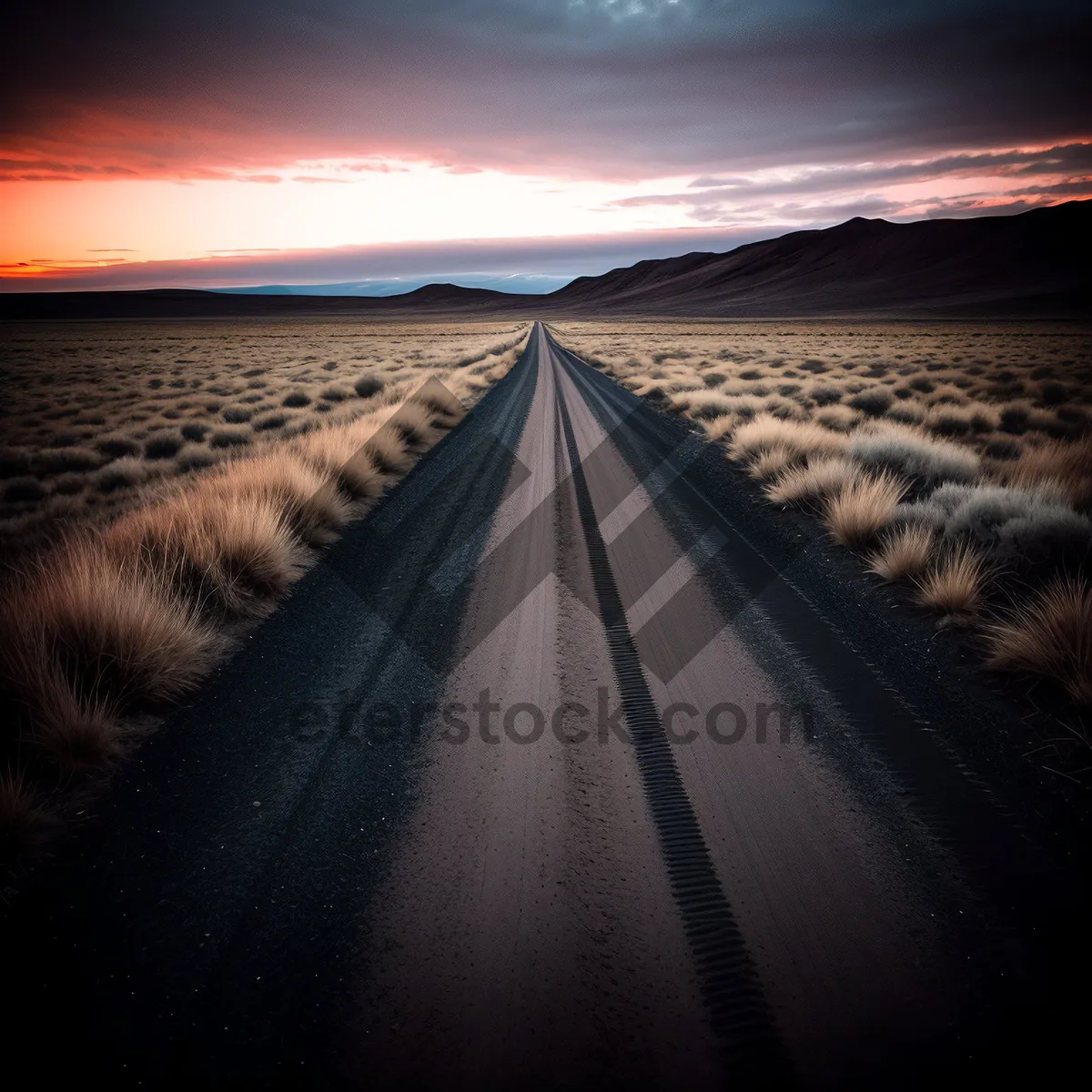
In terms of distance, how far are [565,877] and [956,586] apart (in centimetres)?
396

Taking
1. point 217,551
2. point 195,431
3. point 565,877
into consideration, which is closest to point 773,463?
point 217,551

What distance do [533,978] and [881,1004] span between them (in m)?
1.20

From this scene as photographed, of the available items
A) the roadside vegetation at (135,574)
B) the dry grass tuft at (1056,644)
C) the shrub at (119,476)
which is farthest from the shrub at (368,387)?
the dry grass tuft at (1056,644)

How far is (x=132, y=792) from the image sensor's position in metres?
2.74

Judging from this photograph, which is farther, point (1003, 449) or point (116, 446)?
point (116, 446)

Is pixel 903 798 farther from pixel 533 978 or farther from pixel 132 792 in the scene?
pixel 132 792

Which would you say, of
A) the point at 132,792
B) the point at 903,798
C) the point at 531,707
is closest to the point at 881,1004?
the point at 903,798

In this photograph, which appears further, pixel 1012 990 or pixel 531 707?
pixel 531 707

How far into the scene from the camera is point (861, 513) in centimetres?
599

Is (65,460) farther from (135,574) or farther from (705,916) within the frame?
(705,916)

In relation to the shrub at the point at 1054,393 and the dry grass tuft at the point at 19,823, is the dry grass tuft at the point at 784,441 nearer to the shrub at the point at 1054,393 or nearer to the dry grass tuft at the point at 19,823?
the shrub at the point at 1054,393

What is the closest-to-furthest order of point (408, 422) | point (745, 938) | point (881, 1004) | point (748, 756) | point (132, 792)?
point (881, 1004) < point (745, 938) < point (132, 792) < point (748, 756) < point (408, 422)

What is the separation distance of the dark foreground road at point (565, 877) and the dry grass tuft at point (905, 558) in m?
1.00

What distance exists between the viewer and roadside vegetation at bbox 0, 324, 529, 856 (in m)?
2.89
